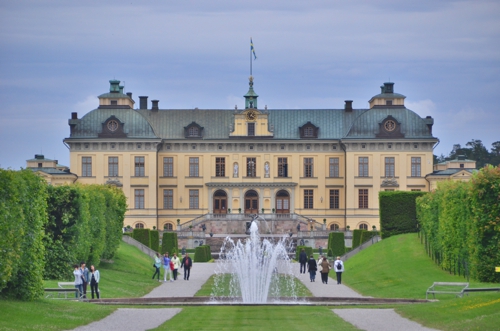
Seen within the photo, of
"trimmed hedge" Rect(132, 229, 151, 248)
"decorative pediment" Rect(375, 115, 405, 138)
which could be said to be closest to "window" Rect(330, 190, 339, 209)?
"decorative pediment" Rect(375, 115, 405, 138)

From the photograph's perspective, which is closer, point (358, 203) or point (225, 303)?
point (225, 303)

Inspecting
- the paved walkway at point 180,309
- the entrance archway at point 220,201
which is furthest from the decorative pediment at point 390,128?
the paved walkway at point 180,309

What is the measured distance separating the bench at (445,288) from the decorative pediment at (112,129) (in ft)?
145

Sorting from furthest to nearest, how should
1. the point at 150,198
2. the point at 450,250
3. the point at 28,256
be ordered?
the point at 150,198 → the point at 450,250 → the point at 28,256

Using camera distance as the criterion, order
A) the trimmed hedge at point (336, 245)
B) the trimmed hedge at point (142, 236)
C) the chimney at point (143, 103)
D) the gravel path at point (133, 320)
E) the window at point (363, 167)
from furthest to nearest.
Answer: the chimney at point (143, 103) < the window at point (363, 167) < the trimmed hedge at point (142, 236) < the trimmed hedge at point (336, 245) < the gravel path at point (133, 320)

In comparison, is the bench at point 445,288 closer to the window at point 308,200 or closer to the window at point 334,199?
the window at point 334,199

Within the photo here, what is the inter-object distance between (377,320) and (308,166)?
170 ft

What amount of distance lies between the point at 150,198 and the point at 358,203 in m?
14.0

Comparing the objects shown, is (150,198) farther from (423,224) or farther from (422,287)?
(422,287)

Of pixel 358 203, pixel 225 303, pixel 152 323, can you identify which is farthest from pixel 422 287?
pixel 358 203

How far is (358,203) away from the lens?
73000 millimetres

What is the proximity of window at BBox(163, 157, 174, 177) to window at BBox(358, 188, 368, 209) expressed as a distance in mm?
12928

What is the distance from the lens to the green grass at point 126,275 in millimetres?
32344

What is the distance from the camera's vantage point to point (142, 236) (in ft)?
183
